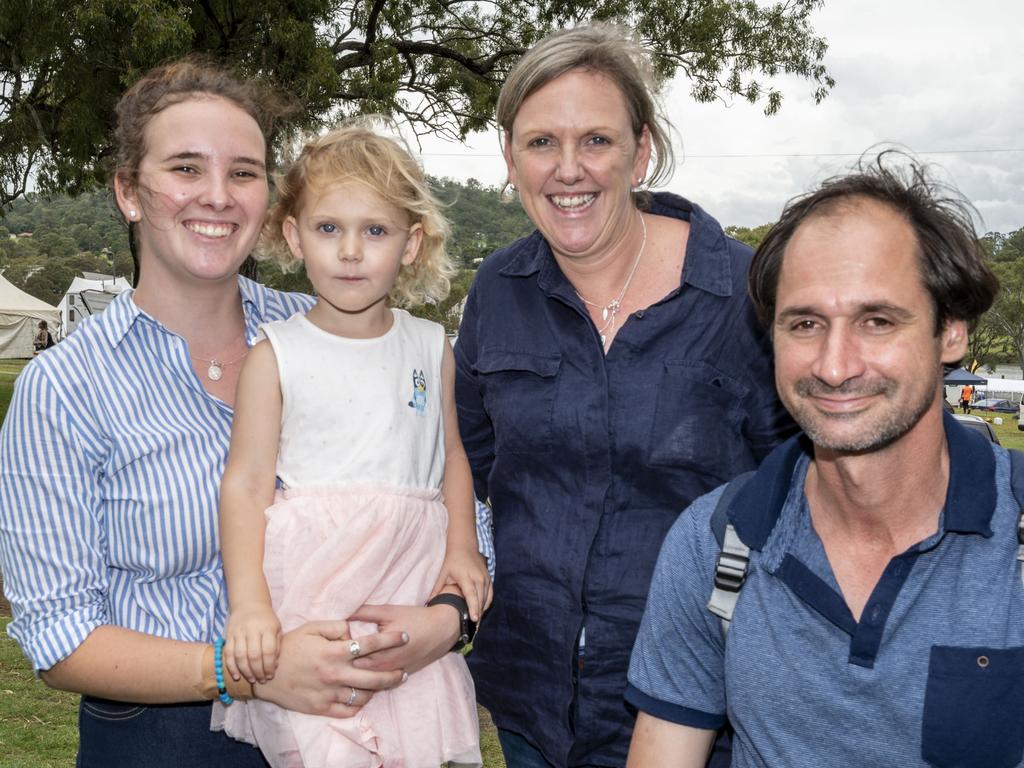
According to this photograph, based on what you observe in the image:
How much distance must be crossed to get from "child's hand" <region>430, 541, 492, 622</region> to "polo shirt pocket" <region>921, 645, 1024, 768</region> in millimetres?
1207

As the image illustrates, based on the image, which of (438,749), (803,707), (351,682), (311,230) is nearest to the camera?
(803,707)

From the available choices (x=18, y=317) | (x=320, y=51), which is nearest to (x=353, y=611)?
(x=320, y=51)

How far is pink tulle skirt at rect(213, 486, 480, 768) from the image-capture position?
253cm

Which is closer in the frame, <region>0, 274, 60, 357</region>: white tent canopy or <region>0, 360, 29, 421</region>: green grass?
<region>0, 360, 29, 421</region>: green grass

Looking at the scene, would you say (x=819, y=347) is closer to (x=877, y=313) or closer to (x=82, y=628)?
(x=877, y=313)

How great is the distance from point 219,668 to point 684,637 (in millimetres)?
1112

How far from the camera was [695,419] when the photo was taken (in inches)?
111

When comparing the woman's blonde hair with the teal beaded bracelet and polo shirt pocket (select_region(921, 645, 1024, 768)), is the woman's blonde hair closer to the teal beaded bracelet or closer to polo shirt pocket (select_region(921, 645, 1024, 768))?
the teal beaded bracelet

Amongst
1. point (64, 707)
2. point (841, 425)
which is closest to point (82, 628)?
point (841, 425)

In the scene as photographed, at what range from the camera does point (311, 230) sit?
296 cm

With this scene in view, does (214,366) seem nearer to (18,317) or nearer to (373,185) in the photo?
(373,185)

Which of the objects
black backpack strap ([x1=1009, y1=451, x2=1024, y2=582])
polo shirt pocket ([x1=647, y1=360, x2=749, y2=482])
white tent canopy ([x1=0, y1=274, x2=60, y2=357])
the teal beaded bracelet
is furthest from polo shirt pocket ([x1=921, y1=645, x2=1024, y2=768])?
white tent canopy ([x1=0, y1=274, x2=60, y2=357])

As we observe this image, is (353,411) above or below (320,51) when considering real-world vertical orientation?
below

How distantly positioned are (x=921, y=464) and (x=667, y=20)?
44.3 ft
